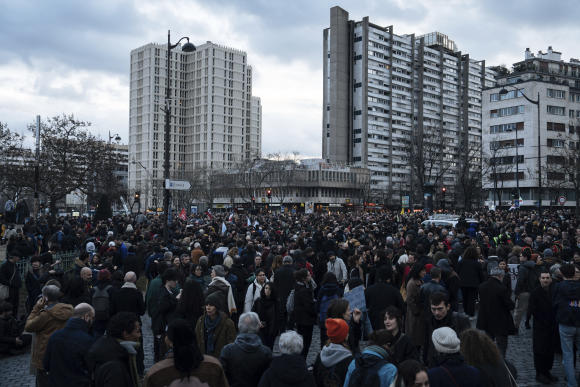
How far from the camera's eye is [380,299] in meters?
7.74

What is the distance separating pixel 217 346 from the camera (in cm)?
593

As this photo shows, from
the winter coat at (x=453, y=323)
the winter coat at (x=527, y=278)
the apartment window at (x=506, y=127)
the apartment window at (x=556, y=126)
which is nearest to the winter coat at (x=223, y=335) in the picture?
the winter coat at (x=453, y=323)

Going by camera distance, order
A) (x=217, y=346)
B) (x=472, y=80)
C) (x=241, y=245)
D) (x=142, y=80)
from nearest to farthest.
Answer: (x=217, y=346) → (x=241, y=245) → (x=472, y=80) → (x=142, y=80)

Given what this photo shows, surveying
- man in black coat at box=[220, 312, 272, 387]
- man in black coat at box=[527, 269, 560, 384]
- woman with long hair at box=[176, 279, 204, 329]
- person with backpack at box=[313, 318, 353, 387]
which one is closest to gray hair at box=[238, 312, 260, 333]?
man in black coat at box=[220, 312, 272, 387]

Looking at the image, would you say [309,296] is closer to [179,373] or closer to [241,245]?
[179,373]

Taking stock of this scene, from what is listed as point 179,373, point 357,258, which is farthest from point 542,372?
point 179,373

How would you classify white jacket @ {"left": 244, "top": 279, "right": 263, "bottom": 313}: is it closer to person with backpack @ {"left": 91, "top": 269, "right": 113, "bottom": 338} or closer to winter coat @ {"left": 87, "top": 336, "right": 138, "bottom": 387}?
person with backpack @ {"left": 91, "top": 269, "right": 113, "bottom": 338}

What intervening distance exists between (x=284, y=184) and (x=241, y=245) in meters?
89.6

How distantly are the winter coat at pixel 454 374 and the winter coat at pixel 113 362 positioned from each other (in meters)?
2.55

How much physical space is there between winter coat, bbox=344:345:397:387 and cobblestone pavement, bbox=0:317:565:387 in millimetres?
4317

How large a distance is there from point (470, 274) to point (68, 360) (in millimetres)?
8584

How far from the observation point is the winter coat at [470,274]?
35.8 feet

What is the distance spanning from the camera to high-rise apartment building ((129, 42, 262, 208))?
150375 millimetres

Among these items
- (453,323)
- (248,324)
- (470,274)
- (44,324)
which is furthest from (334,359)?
(470,274)
